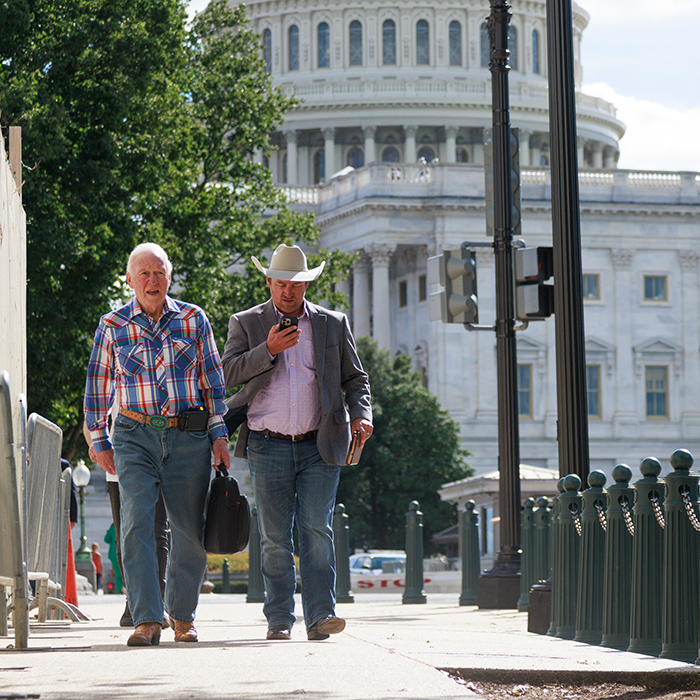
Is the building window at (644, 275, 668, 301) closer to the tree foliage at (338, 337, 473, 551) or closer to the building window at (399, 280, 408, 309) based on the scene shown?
the building window at (399, 280, 408, 309)

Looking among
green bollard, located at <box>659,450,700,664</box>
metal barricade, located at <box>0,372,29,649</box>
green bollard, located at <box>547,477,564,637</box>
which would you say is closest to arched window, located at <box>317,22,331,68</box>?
green bollard, located at <box>547,477,564,637</box>

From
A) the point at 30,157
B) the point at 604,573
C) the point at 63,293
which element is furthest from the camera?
the point at 63,293

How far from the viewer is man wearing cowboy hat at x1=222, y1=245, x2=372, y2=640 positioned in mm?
8250

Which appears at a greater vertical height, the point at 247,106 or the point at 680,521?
Result: the point at 247,106

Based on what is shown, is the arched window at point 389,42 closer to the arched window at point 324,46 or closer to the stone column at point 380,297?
the arched window at point 324,46

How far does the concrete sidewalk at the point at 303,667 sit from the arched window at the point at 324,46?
3922 inches

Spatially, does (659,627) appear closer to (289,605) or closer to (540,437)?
(289,605)

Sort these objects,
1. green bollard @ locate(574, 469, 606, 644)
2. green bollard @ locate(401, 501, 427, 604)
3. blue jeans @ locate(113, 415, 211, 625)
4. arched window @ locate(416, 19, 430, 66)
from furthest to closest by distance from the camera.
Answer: arched window @ locate(416, 19, 430, 66)
green bollard @ locate(401, 501, 427, 604)
green bollard @ locate(574, 469, 606, 644)
blue jeans @ locate(113, 415, 211, 625)

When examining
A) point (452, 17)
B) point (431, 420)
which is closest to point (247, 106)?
point (431, 420)

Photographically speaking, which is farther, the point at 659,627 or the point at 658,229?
the point at 658,229

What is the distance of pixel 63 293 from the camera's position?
24703 millimetres

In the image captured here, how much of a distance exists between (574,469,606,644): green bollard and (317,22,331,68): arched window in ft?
325

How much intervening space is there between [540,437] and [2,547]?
219 ft

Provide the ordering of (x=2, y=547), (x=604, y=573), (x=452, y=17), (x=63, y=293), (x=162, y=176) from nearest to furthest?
(x=2, y=547), (x=604, y=573), (x=63, y=293), (x=162, y=176), (x=452, y=17)
